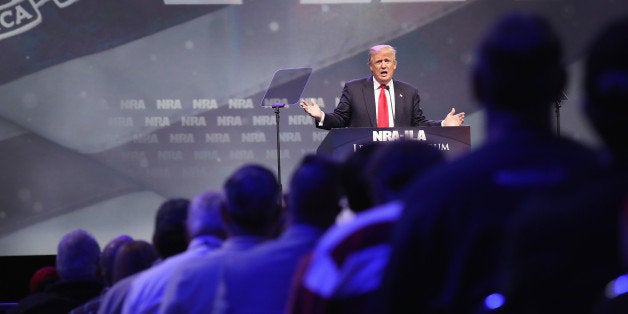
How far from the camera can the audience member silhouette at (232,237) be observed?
2.26 meters

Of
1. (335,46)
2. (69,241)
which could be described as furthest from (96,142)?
(69,241)

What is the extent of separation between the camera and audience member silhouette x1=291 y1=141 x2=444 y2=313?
180 centimetres

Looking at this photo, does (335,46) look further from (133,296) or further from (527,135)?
(527,135)

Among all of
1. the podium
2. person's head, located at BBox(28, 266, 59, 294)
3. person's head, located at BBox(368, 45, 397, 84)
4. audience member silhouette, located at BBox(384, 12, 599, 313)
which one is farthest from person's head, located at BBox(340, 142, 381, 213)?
person's head, located at BBox(368, 45, 397, 84)

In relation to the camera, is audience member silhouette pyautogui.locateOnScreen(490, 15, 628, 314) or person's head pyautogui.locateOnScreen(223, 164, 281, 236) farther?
person's head pyautogui.locateOnScreen(223, 164, 281, 236)

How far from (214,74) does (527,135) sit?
7.14 m

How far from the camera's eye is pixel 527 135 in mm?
1472

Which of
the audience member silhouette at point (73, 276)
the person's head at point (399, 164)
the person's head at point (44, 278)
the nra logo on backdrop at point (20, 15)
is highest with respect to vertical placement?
the nra logo on backdrop at point (20, 15)

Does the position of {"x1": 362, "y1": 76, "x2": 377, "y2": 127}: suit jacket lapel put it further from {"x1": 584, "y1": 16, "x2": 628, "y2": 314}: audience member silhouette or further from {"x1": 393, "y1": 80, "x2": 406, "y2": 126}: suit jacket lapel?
{"x1": 584, "y1": 16, "x2": 628, "y2": 314}: audience member silhouette

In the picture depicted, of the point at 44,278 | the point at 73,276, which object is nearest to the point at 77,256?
the point at 73,276

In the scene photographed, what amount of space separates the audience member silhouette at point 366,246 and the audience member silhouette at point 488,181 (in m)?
0.29

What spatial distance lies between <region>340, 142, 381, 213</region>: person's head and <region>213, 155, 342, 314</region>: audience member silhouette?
0.03 meters

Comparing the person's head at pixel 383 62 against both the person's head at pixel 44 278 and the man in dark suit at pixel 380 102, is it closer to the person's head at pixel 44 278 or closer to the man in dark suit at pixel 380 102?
the man in dark suit at pixel 380 102

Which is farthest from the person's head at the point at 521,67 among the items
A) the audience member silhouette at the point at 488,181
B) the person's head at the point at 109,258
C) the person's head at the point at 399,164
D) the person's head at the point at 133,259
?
the person's head at the point at 109,258
